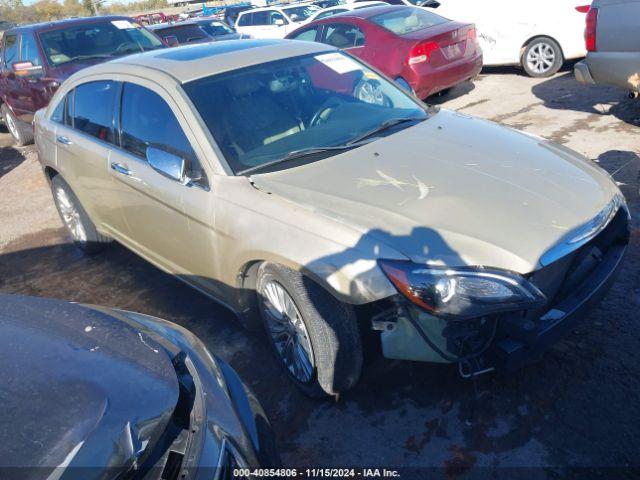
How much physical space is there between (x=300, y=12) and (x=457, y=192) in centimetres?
1359

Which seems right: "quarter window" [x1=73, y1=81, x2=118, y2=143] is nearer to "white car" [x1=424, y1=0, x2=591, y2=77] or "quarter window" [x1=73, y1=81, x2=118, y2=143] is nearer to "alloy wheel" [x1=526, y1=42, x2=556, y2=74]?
"white car" [x1=424, y1=0, x2=591, y2=77]

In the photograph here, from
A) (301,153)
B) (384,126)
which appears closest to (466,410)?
(301,153)

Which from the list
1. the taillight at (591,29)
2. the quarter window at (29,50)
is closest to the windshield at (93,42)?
the quarter window at (29,50)

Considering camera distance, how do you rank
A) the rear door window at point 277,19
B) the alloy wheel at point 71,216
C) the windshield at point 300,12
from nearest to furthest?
1. the alloy wheel at point 71,216
2. the rear door window at point 277,19
3. the windshield at point 300,12

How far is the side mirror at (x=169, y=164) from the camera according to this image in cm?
319

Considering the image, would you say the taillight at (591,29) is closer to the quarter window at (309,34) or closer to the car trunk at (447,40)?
the car trunk at (447,40)

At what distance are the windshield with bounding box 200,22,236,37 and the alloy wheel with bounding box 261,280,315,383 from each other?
1123cm

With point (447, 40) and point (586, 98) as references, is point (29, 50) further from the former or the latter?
point (586, 98)

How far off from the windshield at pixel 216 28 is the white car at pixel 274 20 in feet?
3.81

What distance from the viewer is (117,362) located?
196 centimetres

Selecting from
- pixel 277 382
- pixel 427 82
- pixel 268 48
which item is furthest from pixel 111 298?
pixel 427 82

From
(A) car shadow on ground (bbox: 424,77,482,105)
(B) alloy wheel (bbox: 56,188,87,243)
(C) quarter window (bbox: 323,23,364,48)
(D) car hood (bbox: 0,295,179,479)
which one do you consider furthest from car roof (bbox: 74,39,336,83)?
(A) car shadow on ground (bbox: 424,77,482,105)

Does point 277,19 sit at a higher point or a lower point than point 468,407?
higher

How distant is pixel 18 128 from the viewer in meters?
9.93
